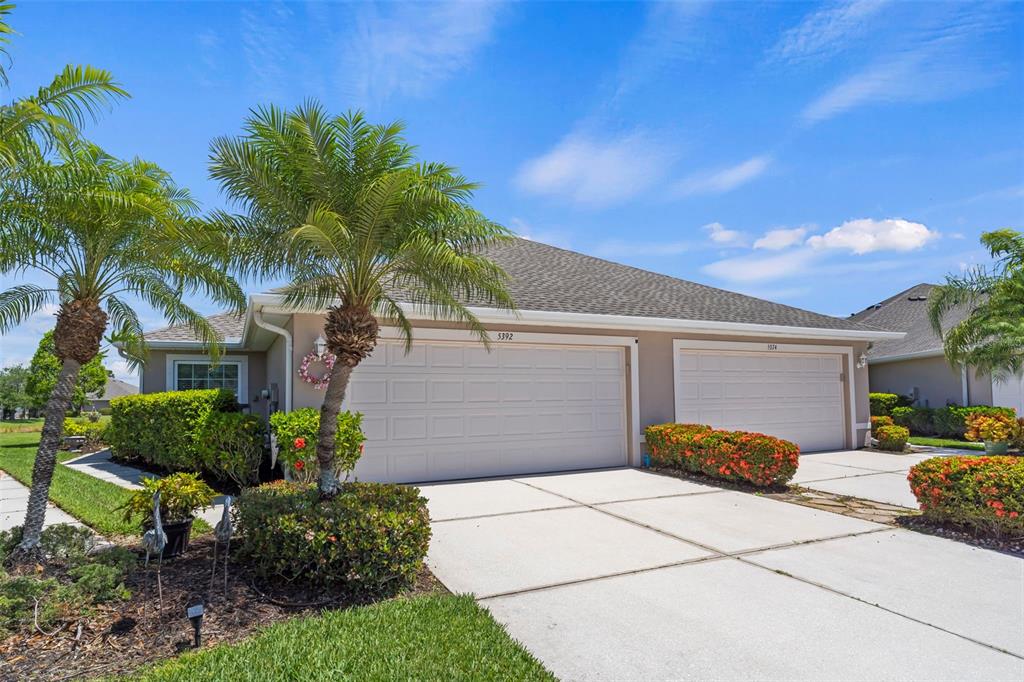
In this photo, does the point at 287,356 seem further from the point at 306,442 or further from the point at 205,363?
the point at 205,363

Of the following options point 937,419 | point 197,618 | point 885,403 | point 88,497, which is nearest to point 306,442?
point 88,497

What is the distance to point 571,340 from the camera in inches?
430

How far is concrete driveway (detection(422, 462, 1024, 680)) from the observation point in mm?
3475

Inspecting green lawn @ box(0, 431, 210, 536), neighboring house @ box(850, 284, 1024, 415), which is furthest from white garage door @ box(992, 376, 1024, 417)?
green lawn @ box(0, 431, 210, 536)

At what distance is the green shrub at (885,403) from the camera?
61.7ft

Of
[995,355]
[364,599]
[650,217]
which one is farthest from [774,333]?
[364,599]

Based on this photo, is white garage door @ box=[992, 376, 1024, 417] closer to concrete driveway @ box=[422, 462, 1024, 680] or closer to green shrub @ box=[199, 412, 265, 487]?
concrete driveway @ box=[422, 462, 1024, 680]

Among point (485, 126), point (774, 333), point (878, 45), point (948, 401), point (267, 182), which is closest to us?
point (267, 182)

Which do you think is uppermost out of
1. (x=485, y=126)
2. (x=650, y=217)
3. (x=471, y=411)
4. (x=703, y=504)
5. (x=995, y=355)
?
(x=485, y=126)

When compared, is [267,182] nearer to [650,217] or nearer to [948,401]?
[650,217]

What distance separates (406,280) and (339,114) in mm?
2059

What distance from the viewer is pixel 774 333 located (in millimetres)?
12500

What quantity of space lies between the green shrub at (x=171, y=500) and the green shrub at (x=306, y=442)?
2.27 meters

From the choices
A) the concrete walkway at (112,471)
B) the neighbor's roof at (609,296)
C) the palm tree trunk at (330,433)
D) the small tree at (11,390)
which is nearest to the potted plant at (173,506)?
the palm tree trunk at (330,433)
